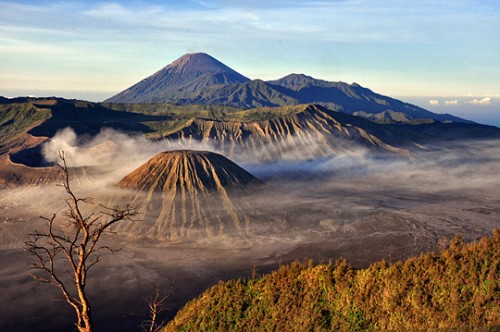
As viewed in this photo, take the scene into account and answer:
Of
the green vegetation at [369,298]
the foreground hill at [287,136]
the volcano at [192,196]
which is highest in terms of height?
the foreground hill at [287,136]

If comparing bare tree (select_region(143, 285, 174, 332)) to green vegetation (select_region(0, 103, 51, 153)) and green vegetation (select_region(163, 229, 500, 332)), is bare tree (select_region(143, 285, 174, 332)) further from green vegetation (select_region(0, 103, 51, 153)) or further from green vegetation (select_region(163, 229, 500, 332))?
green vegetation (select_region(0, 103, 51, 153))

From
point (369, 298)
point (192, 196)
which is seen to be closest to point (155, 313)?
point (369, 298)

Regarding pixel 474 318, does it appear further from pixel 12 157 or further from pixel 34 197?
pixel 12 157

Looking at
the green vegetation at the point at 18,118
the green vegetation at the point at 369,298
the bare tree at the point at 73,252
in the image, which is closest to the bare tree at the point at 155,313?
the bare tree at the point at 73,252

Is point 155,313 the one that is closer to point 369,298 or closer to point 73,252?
point 73,252

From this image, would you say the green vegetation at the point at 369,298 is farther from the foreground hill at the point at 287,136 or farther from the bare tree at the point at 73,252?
the foreground hill at the point at 287,136

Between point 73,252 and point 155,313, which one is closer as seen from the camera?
point 73,252
